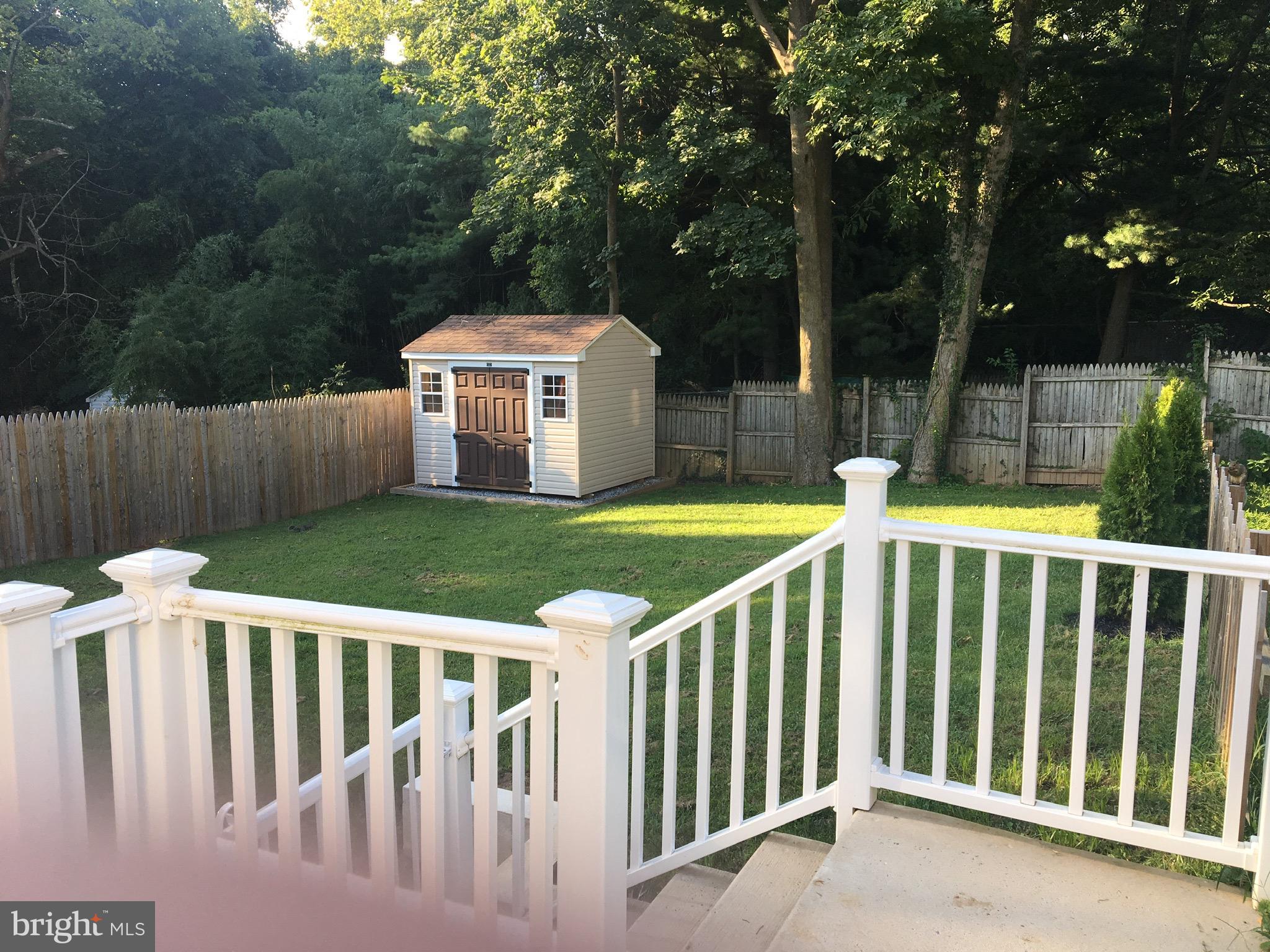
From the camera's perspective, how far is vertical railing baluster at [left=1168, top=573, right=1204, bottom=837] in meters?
2.50

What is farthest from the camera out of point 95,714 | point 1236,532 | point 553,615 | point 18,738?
point 95,714

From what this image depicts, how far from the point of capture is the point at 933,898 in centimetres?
263

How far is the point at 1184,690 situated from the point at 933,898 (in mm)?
862

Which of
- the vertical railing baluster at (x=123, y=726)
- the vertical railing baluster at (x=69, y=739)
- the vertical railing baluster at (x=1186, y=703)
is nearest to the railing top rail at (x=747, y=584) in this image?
the vertical railing baluster at (x=1186, y=703)

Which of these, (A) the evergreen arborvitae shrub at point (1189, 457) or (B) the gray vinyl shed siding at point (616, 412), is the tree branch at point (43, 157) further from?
(A) the evergreen arborvitae shrub at point (1189, 457)

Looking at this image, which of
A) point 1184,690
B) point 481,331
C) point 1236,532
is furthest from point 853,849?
point 481,331

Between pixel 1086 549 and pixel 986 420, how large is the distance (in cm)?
1236

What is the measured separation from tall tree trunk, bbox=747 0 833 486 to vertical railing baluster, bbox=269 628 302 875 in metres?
12.9

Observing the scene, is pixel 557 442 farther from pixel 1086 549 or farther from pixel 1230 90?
pixel 1230 90

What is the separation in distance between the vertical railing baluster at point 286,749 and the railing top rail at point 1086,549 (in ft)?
5.64

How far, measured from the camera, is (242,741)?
2350mm

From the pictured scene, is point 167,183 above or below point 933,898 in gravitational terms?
above

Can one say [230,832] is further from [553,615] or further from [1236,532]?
[1236,532]

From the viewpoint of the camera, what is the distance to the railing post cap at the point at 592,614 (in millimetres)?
1847
